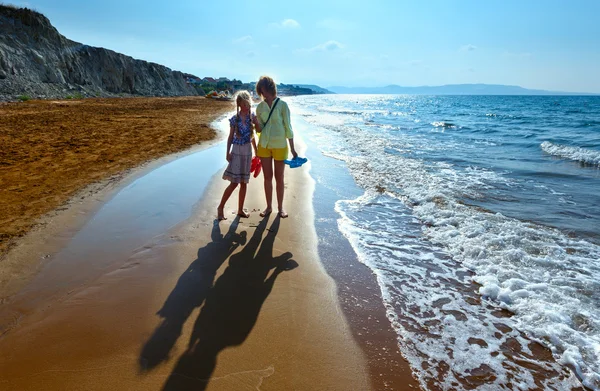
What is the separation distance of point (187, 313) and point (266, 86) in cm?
315

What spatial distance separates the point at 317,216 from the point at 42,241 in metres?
3.51

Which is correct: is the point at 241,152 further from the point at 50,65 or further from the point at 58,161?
the point at 50,65

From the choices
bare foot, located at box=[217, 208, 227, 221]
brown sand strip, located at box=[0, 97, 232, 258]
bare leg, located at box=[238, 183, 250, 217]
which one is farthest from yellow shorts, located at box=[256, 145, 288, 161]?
brown sand strip, located at box=[0, 97, 232, 258]

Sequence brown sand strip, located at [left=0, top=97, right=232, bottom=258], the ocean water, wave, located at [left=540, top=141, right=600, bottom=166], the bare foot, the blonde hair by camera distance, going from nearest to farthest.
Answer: the ocean water, the blonde hair, brown sand strip, located at [left=0, top=97, right=232, bottom=258], the bare foot, wave, located at [left=540, top=141, right=600, bottom=166]

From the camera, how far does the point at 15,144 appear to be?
326 inches

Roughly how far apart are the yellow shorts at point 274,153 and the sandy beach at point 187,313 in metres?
1.05

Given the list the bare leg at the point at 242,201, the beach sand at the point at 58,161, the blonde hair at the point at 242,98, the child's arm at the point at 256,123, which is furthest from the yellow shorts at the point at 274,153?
the beach sand at the point at 58,161

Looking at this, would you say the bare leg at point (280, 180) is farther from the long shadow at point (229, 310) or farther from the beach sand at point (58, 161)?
the beach sand at point (58, 161)

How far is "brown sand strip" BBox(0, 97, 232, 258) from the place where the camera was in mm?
4699

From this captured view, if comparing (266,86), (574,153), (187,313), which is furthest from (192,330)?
(574,153)

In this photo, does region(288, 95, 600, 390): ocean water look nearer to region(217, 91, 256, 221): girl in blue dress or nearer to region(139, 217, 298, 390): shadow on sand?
region(139, 217, 298, 390): shadow on sand

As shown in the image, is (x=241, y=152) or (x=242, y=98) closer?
(x=242, y=98)

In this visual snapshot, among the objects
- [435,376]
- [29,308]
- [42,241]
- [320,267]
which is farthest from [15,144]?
[435,376]

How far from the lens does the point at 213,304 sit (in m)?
2.87
